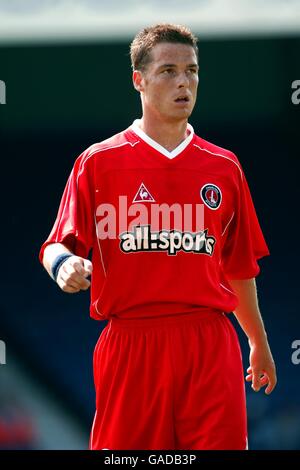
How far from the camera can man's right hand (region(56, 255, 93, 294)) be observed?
3.25 meters

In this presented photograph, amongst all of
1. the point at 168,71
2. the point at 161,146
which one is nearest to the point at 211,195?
the point at 161,146

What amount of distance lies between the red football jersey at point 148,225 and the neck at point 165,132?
0.03 metres

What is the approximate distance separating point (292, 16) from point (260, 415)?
2.66 meters

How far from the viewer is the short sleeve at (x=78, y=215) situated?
3.70m

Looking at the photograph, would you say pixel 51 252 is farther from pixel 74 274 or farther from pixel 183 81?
pixel 183 81

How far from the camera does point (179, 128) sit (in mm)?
3914

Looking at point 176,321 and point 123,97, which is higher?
point 123,97

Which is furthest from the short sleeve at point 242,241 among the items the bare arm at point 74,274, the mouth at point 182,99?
the bare arm at point 74,274

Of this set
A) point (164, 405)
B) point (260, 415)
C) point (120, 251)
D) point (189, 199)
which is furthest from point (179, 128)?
point (260, 415)

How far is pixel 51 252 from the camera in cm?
361

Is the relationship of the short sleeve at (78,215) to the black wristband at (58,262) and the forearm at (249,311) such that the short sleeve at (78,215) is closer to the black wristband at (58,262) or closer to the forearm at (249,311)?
the black wristband at (58,262)

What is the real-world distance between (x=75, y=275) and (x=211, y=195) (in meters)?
0.81

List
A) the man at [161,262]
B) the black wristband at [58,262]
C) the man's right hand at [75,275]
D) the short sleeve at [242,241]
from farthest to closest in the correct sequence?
1. the short sleeve at [242,241]
2. the man at [161,262]
3. the black wristband at [58,262]
4. the man's right hand at [75,275]
